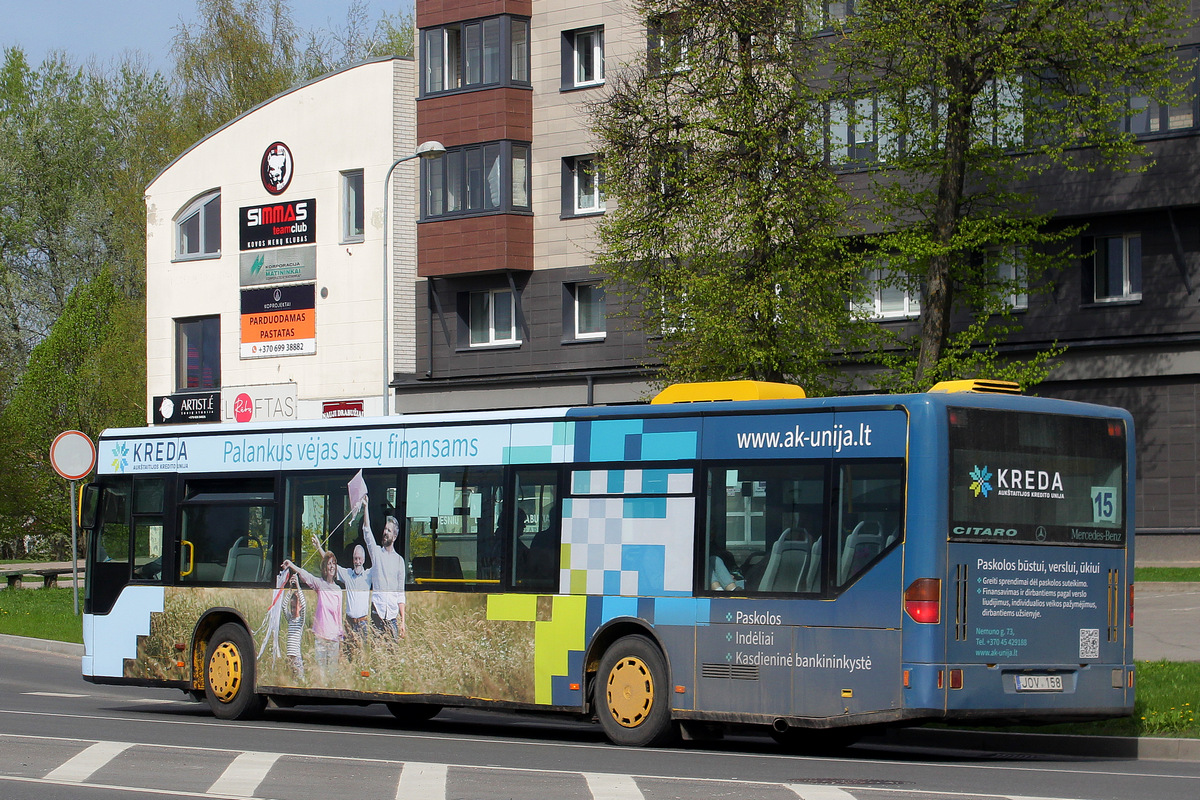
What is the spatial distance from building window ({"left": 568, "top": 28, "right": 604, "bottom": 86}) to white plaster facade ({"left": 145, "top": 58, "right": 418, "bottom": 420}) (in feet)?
16.9

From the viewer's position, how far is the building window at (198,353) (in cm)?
4706

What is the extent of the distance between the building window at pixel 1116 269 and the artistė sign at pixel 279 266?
20.8 meters

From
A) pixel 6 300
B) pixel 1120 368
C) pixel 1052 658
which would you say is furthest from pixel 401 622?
pixel 6 300

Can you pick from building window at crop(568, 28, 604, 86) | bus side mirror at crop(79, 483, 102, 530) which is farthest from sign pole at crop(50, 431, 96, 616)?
building window at crop(568, 28, 604, 86)

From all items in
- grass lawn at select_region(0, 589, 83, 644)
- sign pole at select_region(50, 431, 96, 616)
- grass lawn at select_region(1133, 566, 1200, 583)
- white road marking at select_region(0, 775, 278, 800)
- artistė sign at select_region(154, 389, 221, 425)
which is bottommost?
grass lawn at select_region(0, 589, 83, 644)

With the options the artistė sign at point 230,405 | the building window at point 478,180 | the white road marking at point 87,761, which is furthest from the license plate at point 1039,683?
the artistė sign at point 230,405

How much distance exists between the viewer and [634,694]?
1388 cm

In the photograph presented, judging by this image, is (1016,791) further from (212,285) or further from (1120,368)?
(212,285)

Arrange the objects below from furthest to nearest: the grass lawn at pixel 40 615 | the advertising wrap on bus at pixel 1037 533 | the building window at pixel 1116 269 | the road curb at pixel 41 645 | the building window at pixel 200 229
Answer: the building window at pixel 200 229 → the building window at pixel 1116 269 → the grass lawn at pixel 40 615 → the road curb at pixel 41 645 → the advertising wrap on bus at pixel 1037 533

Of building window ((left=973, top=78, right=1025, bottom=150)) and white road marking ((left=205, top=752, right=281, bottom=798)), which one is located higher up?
building window ((left=973, top=78, right=1025, bottom=150))

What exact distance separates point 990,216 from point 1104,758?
16.1 m

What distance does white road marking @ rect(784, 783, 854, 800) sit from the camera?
9.96 meters

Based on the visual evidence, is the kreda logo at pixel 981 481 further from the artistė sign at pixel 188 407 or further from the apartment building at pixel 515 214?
the artistė sign at pixel 188 407

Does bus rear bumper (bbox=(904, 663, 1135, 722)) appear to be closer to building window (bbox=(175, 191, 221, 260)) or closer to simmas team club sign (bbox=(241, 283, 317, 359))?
simmas team club sign (bbox=(241, 283, 317, 359))
